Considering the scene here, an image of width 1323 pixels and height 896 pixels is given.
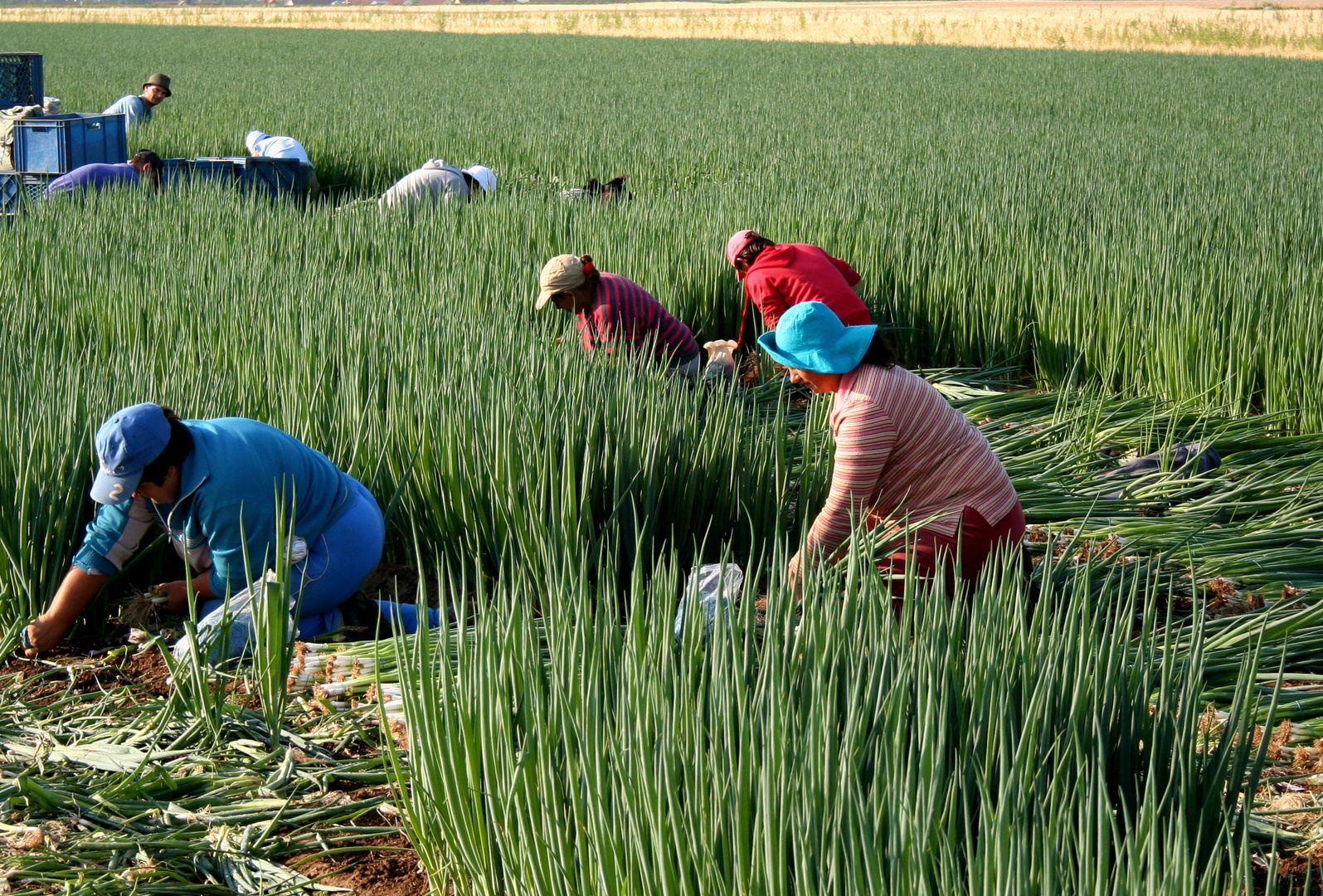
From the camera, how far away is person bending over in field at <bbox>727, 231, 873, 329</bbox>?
14.8ft

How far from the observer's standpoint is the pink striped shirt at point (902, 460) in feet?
9.25

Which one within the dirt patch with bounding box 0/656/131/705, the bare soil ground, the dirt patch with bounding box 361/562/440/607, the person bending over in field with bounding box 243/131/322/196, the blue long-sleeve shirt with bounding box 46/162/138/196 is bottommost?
the dirt patch with bounding box 0/656/131/705

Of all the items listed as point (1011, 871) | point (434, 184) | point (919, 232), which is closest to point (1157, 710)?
point (1011, 871)

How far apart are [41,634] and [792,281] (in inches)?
110

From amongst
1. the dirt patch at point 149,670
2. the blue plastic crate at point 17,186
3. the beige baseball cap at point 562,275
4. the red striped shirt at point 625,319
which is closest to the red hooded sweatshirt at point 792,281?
the red striped shirt at point 625,319

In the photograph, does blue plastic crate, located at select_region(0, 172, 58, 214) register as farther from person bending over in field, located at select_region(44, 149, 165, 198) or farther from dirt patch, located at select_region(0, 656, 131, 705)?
dirt patch, located at select_region(0, 656, 131, 705)

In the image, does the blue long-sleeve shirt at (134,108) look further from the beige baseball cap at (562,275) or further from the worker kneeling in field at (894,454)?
the worker kneeling in field at (894,454)

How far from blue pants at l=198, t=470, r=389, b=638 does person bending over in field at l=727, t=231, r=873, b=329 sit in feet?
6.50

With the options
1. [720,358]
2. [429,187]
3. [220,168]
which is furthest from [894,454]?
[220,168]

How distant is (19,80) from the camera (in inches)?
340

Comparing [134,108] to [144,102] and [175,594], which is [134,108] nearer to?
[144,102]

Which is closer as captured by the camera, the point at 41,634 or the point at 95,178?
the point at 41,634

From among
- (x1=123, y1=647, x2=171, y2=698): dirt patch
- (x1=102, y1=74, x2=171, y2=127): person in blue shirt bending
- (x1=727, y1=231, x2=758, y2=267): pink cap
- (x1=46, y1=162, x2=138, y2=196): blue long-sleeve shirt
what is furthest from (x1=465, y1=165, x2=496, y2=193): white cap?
(x1=123, y1=647, x2=171, y2=698): dirt patch

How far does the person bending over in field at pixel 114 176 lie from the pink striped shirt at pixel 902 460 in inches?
222
